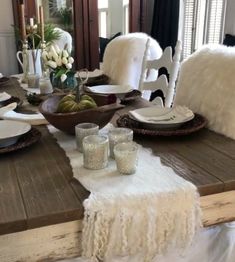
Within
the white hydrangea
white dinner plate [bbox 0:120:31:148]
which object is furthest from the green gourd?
the white hydrangea

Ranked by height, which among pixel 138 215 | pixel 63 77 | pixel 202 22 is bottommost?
pixel 138 215

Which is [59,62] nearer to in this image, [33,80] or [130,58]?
[33,80]

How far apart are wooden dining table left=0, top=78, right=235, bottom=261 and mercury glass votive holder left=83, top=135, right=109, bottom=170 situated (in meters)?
0.06

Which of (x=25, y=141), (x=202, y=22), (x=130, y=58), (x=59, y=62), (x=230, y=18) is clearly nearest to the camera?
(x=25, y=141)

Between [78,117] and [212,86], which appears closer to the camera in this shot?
[78,117]

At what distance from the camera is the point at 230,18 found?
3.00 meters

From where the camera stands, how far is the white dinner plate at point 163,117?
1.38 metres

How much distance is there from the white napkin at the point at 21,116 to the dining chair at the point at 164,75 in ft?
2.43

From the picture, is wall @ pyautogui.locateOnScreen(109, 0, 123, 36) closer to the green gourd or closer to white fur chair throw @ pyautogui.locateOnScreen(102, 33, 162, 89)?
white fur chair throw @ pyautogui.locateOnScreen(102, 33, 162, 89)

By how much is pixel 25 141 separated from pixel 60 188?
38 centimetres

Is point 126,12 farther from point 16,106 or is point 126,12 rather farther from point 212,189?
point 212,189

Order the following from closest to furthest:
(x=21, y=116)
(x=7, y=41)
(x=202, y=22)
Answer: (x=21, y=116)
(x=202, y=22)
(x=7, y=41)

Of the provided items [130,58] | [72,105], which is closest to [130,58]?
[130,58]

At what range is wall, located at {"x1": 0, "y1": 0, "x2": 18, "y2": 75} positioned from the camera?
346 centimetres
